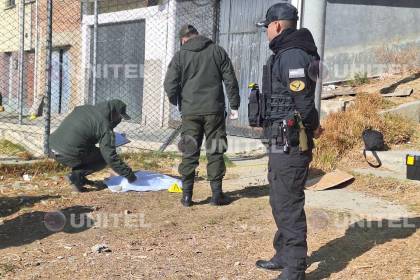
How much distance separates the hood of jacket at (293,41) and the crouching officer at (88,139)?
284cm

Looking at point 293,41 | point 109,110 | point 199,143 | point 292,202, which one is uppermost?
point 293,41

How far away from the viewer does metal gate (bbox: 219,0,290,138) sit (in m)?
10.4

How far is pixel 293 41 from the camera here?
356cm

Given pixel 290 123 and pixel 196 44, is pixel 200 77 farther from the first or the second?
pixel 290 123

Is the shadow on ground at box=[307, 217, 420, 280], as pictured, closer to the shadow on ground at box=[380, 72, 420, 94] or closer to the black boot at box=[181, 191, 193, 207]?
the black boot at box=[181, 191, 193, 207]

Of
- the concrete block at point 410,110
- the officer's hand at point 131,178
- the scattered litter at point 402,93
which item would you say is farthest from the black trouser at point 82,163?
the scattered litter at point 402,93

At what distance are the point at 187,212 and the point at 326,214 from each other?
1.37 m

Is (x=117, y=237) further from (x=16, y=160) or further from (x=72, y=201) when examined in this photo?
(x=16, y=160)

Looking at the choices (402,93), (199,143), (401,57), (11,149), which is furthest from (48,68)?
(401,57)

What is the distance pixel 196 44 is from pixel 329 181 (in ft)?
7.24

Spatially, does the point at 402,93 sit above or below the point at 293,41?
below

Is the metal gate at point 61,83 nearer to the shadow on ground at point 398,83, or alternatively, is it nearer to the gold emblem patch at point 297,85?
the shadow on ground at point 398,83

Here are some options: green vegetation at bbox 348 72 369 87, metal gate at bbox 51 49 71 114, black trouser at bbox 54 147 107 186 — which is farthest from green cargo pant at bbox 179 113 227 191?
metal gate at bbox 51 49 71 114

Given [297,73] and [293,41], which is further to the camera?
[293,41]
